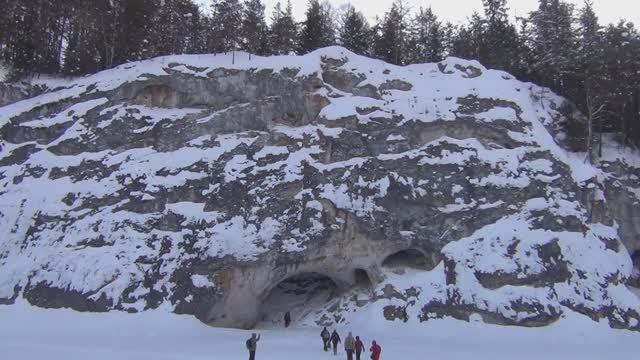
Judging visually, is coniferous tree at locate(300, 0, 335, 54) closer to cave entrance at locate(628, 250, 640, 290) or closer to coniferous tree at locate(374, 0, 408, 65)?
coniferous tree at locate(374, 0, 408, 65)

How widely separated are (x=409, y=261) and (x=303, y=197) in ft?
A: 21.2

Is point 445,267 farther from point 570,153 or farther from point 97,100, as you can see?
point 97,100

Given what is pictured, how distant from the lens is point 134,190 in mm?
27547

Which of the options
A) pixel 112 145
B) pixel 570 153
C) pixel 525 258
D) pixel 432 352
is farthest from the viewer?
pixel 570 153

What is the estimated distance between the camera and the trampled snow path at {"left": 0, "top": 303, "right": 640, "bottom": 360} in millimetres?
17844

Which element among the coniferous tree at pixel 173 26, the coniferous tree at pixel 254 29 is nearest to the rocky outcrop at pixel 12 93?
the coniferous tree at pixel 173 26

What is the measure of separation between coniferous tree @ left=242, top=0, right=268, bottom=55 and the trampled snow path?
2417 cm

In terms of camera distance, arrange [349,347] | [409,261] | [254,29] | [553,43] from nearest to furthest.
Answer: [349,347], [409,261], [553,43], [254,29]

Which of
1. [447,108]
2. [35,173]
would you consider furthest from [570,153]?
[35,173]

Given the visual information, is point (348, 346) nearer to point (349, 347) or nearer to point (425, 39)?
point (349, 347)

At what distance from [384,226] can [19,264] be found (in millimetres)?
17451

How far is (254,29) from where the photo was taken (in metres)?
41.6

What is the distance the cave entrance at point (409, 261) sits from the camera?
2705 cm

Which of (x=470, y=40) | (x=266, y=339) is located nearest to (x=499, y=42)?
(x=470, y=40)
